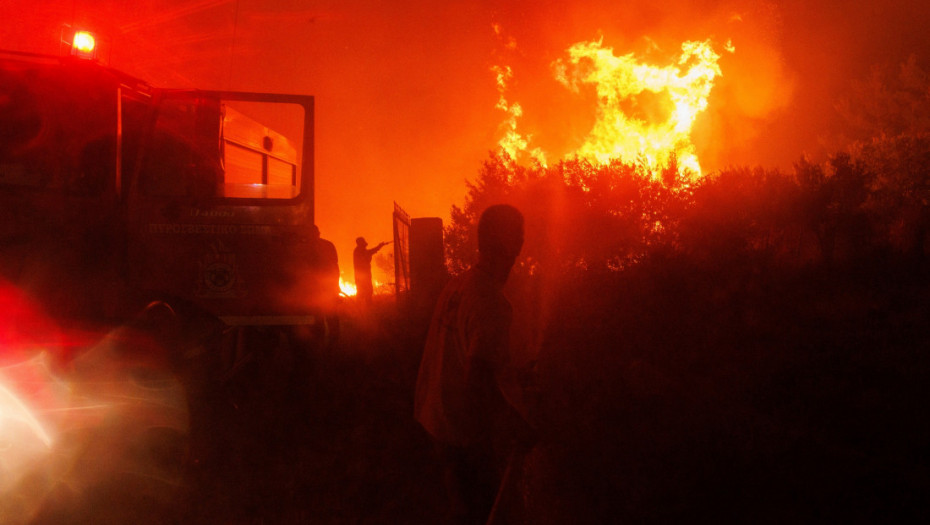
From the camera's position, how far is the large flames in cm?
2272

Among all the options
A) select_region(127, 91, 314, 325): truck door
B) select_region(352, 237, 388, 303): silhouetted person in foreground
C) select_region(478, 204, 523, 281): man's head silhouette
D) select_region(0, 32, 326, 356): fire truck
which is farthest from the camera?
select_region(352, 237, 388, 303): silhouetted person in foreground

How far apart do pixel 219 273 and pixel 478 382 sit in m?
4.07

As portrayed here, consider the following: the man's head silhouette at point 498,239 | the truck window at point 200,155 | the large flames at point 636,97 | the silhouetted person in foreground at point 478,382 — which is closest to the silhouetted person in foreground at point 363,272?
the large flames at point 636,97

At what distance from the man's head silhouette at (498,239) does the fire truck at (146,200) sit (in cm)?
286

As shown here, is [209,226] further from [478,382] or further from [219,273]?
[478,382]

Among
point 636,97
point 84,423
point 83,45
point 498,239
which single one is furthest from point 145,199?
point 636,97

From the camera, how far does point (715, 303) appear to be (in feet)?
36.3

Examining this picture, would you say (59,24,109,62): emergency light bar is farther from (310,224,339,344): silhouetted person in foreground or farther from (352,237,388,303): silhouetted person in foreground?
(352,237,388,303): silhouetted person in foreground

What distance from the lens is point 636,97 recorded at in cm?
2436

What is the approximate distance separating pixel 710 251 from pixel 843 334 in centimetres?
621

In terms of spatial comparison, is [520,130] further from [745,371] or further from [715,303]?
[745,371]

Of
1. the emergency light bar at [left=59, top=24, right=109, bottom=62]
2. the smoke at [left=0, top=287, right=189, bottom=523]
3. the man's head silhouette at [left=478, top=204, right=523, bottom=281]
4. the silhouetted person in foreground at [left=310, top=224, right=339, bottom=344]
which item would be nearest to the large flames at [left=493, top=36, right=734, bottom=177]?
the silhouetted person in foreground at [left=310, top=224, right=339, bottom=344]

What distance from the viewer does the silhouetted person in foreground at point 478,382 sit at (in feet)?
7.82

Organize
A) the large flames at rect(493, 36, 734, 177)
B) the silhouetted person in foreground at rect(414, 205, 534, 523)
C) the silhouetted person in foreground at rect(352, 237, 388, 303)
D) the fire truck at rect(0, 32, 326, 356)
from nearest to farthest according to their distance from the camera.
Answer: the silhouetted person in foreground at rect(414, 205, 534, 523)
the fire truck at rect(0, 32, 326, 356)
the silhouetted person in foreground at rect(352, 237, 388, 303)
the large flames at rect(493, 36, 734, 177)
